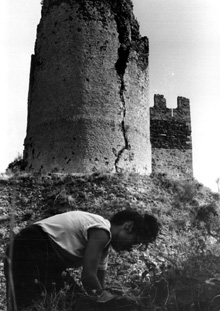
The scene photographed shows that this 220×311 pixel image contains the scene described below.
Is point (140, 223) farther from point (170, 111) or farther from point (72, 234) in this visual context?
point (170, 111)

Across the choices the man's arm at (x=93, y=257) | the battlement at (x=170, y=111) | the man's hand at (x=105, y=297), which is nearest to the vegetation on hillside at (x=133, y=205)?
the man's arm at (x=93, y=257)

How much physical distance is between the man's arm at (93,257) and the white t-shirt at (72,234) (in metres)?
0.07

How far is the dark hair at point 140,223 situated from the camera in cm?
440

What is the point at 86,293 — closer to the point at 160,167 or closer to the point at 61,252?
the point at 61,252

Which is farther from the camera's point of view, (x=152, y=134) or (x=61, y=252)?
(x=152, y=134)

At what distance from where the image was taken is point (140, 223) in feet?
14.6

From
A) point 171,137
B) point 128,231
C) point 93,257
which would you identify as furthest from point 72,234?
point 171,137

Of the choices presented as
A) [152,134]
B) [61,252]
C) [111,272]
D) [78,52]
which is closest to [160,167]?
[152,134]

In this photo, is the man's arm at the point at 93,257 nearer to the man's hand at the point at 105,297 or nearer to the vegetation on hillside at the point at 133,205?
the man's hand at the point at 105,297

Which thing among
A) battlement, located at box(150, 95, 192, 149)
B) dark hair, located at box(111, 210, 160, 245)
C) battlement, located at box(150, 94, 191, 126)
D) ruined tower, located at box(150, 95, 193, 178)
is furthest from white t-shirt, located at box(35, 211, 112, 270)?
battlement, located at box(150, 94, 191, 126)

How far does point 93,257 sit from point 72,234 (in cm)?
29

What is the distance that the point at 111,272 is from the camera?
6.19 meters

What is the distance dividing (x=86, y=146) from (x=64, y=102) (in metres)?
0.97

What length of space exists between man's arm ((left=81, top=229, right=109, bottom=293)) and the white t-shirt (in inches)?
2.6
